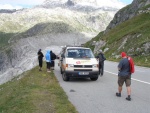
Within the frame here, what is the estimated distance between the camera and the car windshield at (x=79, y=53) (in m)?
18.1

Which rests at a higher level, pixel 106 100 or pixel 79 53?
pixel 79 53

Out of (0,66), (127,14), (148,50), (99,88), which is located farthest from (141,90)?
(0,66)

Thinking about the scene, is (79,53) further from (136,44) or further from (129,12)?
(129,12)

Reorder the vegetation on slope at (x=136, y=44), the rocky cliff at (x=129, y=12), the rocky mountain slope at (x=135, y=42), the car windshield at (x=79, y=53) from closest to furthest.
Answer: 1. the car windshield at (x=79, y=53)
2. the vegetation on slope at (x=136, y=44)
3. the rocky mountain slope at (x=135, y=42)
4. the rocky cliff at (x=129, y=12)

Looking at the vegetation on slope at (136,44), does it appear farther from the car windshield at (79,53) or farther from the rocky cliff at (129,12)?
the rocky cliff at (129,12)

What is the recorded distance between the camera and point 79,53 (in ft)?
60.4

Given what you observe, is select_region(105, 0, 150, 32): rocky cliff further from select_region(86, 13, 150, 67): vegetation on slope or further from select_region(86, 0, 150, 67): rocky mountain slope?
select_region(86, 13, 150, 67): vegetation on slope

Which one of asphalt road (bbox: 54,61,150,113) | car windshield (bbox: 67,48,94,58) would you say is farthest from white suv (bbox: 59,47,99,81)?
asphalt road (bbox: 54,61,150,113)

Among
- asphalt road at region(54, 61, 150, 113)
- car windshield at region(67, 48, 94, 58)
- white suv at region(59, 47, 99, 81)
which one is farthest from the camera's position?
car windshield at region(67, 48, 94, 58)

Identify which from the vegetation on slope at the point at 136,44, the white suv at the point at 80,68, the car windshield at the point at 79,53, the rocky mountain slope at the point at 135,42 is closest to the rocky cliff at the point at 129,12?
the rocky mountain slope at the point at 135,42

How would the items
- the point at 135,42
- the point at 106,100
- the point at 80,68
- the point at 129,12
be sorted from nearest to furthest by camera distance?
the point at 106,100
the point at 80,68
the point at 135,42
the point at 129,12

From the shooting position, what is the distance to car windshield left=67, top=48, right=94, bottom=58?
59.5 ft

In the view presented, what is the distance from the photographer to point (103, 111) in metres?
9.30

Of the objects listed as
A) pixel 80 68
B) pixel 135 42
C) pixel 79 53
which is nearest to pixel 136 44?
pixel 135 42
